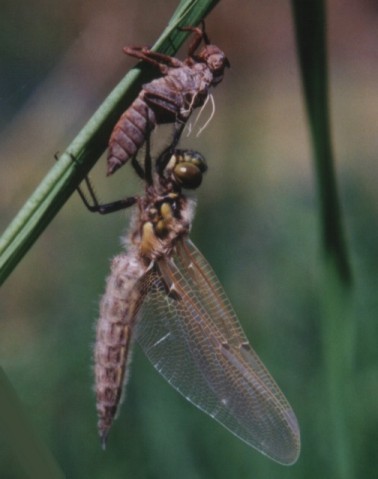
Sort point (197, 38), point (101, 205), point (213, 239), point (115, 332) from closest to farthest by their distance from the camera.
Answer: point (197, 38), point (101, 205), point (115, 332), point (213, 239)

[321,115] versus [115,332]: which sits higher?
[321,115]

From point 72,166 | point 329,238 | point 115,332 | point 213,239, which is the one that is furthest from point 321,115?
point 213,239

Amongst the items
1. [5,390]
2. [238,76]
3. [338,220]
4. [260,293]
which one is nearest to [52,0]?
[238,76]

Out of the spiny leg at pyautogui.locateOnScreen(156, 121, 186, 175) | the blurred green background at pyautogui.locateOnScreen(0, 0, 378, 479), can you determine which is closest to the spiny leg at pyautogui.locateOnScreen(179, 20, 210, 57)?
the spiny leg at pyautogui.locateOnScreen(156, 121, 186, 175)

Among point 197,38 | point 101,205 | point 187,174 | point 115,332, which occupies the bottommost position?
point 115,332

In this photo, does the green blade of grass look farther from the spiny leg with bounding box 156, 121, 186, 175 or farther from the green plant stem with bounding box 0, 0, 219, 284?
the spiny leg with bounding box 156, 121, 186, 175

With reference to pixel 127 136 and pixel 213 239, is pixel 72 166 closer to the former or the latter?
pixel 127 136

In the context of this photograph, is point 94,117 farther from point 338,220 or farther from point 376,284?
point 376,284
